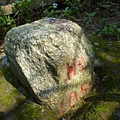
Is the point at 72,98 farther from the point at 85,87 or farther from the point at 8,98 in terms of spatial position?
the point at 8,98

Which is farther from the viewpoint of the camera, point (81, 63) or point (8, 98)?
point (8, 98)

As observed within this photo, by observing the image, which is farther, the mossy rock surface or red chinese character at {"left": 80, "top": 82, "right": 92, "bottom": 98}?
red chinese character at {"left": 80, "top": 82, "right": 92, "bottom": 98}

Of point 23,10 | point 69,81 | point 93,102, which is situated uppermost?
point 69,81


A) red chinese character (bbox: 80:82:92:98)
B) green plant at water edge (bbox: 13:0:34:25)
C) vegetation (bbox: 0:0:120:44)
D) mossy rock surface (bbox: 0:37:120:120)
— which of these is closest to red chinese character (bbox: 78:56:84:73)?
red chinese character (bbox: 80:82:92:98)

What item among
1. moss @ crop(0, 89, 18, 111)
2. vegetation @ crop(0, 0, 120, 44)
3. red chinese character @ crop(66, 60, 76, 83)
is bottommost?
vegetation @ crop(0, 0, 120, 44)

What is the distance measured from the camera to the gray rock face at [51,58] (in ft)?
6.68

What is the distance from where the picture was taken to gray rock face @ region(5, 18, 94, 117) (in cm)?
204

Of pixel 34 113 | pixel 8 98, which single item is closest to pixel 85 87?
pixel 34 113

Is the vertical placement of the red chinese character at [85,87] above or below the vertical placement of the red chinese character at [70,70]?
below

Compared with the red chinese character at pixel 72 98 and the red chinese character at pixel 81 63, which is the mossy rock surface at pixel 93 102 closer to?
the red chinese character at pixel 72 98

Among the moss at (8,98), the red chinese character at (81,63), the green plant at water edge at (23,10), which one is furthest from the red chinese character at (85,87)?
the green plant at water edge at (23,10)

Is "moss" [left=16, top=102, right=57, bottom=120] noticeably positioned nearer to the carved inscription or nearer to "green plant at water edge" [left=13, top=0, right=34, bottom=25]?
the carved inscription

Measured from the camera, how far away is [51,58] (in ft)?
6.68

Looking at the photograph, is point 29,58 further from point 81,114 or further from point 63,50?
point 81,114
